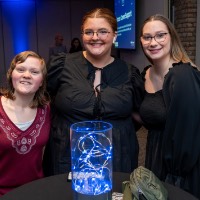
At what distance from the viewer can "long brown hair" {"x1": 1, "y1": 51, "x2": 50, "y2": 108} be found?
66.4 inches

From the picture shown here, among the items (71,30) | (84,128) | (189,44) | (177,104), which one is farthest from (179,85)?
(71,30)

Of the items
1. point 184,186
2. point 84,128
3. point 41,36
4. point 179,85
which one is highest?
point 41,36

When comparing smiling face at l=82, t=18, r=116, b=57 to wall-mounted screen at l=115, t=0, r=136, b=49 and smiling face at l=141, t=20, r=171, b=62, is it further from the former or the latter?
wall-mounted screen at l=115, t=0, r=136, b=49

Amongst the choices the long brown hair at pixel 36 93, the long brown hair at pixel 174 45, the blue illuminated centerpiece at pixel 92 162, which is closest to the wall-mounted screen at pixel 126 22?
the long brown hair at pixel 174 45

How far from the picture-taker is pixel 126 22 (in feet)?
19.5

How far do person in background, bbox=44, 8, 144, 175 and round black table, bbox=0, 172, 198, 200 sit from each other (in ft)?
1.32

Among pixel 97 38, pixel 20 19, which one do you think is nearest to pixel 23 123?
pixel 97 38

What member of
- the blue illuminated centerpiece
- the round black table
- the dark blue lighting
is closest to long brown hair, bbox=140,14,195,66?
the round black table

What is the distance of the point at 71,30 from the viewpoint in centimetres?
849

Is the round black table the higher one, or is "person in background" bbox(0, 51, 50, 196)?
"person in background" bbox(0, 51, 50, 196)

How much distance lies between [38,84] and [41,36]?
705 centimetres

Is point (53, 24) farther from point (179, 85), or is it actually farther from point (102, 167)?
point (102, 167)

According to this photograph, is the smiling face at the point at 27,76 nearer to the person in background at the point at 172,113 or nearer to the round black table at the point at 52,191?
the round black table at the point at 52,191

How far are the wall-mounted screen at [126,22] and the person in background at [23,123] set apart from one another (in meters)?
4.08
